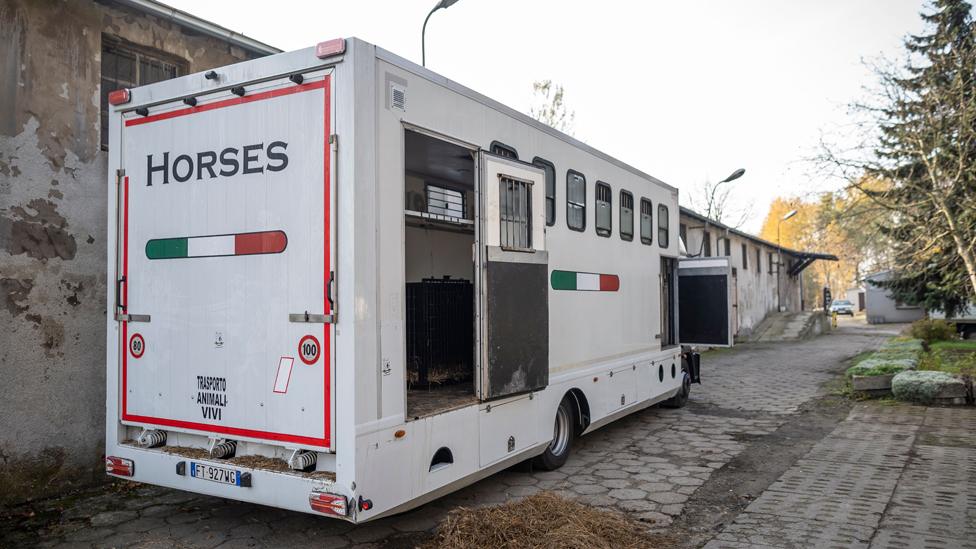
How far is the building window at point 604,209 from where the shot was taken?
7.65m

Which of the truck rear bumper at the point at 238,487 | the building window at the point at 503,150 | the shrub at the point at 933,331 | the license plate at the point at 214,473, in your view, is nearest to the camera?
the truck rear bumper at the point at 238,487

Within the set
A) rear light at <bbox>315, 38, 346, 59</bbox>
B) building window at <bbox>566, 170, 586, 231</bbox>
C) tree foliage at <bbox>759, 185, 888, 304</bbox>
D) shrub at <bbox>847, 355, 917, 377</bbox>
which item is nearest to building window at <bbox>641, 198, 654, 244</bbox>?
building window at <bbox>566, 170, 586, 231</bbox>

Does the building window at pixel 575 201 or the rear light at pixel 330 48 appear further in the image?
the building window at pixel 575 201

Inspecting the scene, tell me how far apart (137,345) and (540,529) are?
3219 millimetres

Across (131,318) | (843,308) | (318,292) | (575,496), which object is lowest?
(575,496)

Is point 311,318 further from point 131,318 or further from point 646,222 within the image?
point 646,222

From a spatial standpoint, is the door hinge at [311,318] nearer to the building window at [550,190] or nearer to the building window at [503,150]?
the building window at [503,150]

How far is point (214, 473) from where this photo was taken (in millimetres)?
4453

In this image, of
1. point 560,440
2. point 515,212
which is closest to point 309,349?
point 515,212

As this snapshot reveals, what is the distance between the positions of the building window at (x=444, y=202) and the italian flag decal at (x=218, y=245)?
1.74 m

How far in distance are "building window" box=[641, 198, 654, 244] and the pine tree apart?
7.73 metres

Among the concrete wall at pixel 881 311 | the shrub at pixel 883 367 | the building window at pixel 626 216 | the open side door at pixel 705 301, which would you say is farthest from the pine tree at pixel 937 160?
the concrete wall at pixel 881 311

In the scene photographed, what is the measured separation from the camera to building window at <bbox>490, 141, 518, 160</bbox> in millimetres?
5676

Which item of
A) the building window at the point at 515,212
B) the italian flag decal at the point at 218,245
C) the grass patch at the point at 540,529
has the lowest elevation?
the grass patch at the point at 540,529
